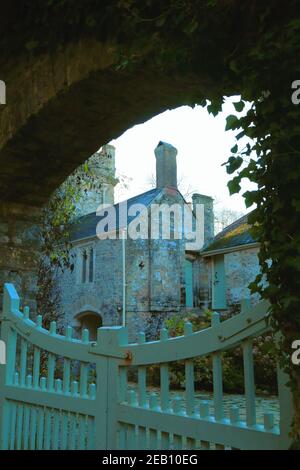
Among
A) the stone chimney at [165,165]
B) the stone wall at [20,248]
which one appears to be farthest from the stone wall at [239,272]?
the stone wall at [20,248]

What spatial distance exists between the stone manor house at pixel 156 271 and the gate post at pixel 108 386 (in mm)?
10724

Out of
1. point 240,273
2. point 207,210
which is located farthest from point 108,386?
point 207,210

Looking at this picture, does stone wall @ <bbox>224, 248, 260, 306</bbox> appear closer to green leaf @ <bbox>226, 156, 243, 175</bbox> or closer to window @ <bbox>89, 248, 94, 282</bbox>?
window @ <bbox>89, 248, 94, 282</bbox>

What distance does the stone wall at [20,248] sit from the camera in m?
4.06

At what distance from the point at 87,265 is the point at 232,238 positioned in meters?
4.59

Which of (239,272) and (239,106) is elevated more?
(239,272)

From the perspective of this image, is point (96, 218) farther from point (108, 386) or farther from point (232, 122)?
point (232, 122)

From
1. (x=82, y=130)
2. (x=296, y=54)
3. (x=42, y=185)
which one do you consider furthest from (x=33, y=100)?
(x=296, y=54)

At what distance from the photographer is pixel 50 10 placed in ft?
9.63

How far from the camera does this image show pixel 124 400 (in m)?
2.10

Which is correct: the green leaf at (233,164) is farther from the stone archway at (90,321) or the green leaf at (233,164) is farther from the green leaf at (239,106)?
the stone archway at (90,321)

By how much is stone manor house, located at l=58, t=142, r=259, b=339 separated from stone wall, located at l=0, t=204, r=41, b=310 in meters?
8.55

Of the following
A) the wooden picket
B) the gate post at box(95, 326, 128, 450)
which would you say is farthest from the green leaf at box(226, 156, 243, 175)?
the gate post at box(95, 326, 128, 450)

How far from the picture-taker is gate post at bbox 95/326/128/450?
6.91 feet
